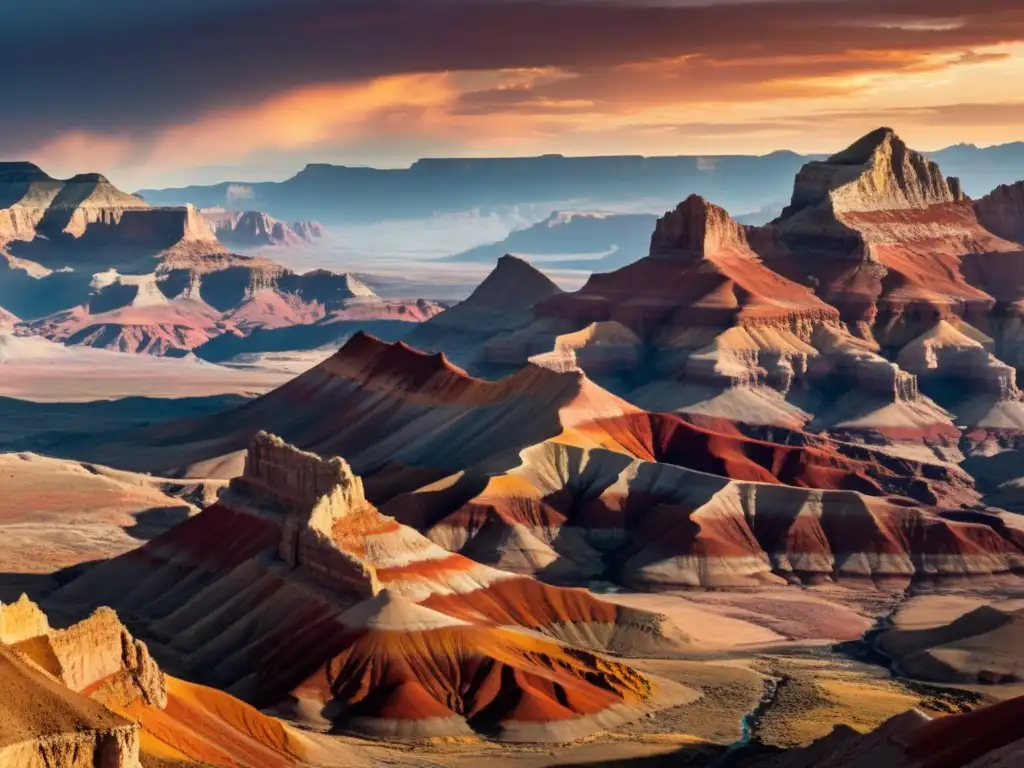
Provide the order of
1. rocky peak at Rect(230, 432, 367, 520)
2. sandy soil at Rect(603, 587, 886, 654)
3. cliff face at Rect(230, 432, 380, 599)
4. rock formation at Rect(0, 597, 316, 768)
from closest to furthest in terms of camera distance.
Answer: rock formation at Rect(0, 597, 316, 768), cliff face at Rect(230, 432, 380, 599), rocky peak at Rect(230, 432, 367, 520), sandy soil at Rect(603, 587, 886, 654)

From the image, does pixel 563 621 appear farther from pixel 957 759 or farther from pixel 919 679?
pixel 957 759

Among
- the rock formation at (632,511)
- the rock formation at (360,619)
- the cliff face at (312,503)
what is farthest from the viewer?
the rock formation at (632,511)

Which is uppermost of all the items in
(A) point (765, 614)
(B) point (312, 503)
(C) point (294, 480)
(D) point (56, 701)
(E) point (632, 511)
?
(D) point (56, 701)

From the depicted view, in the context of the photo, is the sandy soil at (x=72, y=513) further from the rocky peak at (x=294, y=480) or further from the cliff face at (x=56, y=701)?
the cliff face at (x=56, y=701)

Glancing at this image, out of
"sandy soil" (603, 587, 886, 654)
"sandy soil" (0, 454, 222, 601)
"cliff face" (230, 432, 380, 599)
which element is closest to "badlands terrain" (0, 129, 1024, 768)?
"cliff face" (230, 432, 380, 599)

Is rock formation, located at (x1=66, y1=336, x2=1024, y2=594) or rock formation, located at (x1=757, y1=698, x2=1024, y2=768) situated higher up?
rock formation, located at (x1=757, y1=698, x2=1024, y2=768)

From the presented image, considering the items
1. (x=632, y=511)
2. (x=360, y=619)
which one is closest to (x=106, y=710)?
(x=360, y=619)

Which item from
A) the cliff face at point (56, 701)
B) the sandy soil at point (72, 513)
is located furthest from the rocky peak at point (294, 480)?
the cliff face at point (56, 701)

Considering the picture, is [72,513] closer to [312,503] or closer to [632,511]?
[632,511]

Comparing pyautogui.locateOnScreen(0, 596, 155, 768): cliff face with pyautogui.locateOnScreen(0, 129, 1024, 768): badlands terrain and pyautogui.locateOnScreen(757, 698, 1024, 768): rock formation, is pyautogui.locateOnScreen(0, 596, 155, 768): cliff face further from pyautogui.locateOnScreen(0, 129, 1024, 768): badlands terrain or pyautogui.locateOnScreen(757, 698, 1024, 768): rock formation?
pyautogui.locateOnScreen(757, 698, 1024, 768): rock formation

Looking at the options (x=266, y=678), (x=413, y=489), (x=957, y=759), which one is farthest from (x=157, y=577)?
(x=957, y=759)

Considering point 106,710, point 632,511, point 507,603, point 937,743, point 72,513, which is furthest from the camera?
point 72,513
